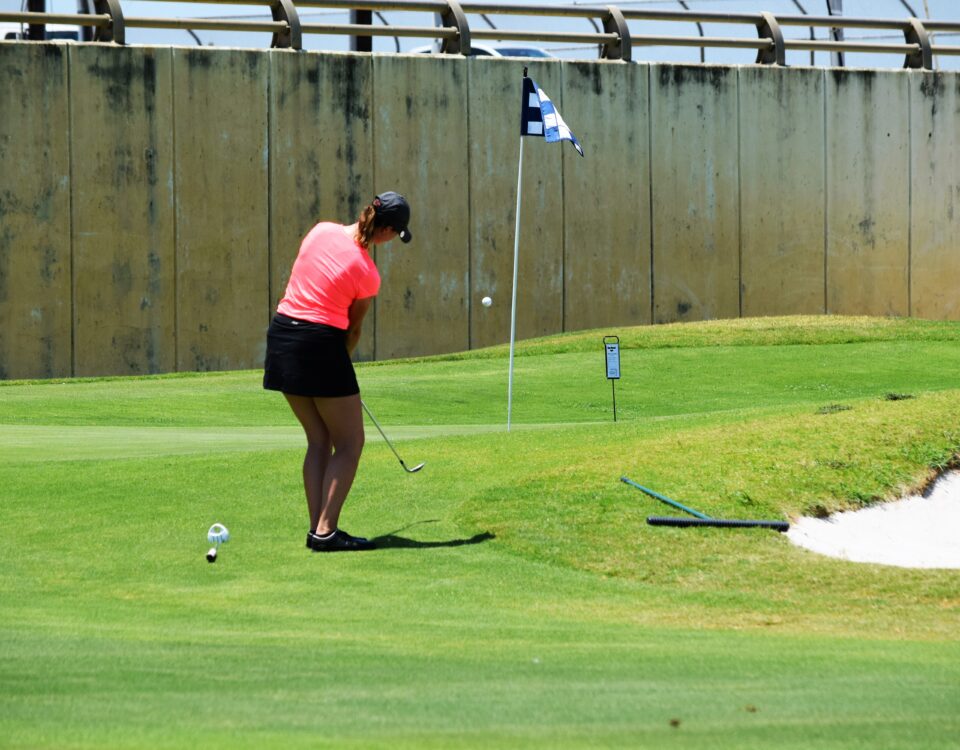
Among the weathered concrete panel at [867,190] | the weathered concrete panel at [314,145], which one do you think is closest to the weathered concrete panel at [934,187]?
the weathered concrete panel at [867,190]

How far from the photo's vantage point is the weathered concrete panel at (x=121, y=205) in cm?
2397

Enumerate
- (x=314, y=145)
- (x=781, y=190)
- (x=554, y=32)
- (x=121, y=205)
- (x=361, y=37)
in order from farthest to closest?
(x=781, y=190)
(x=361, y=37)
(x=554, y=32)
(x=314, y=145)
(x=121, y=205)

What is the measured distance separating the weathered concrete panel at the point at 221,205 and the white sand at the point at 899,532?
16283mm

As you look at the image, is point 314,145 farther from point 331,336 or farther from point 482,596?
point 482,596

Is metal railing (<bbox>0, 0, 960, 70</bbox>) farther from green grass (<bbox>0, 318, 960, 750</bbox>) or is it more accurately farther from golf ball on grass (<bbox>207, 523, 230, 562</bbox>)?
golf ball on grass (<bbox>207, 523, 230, 562</bbox>)

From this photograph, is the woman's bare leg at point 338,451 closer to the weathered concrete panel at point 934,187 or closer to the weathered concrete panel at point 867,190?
the weathered concrete panel at point 867,190

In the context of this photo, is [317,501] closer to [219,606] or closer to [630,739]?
[219,606]

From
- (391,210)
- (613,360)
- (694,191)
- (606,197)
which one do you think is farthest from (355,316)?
(694,191)

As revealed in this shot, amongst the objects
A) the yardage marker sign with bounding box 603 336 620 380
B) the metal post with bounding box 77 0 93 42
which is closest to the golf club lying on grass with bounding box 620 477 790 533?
the yardage marker sign with bounding box 603 336 620 380

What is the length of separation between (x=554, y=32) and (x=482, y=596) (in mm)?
20480

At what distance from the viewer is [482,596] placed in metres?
7.07

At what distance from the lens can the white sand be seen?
8.82m

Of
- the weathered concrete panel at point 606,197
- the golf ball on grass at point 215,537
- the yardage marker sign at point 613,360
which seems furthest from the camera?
the weathered concrete panel at point 606,197

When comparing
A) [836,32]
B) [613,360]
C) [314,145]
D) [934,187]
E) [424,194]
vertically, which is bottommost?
[613,360]
